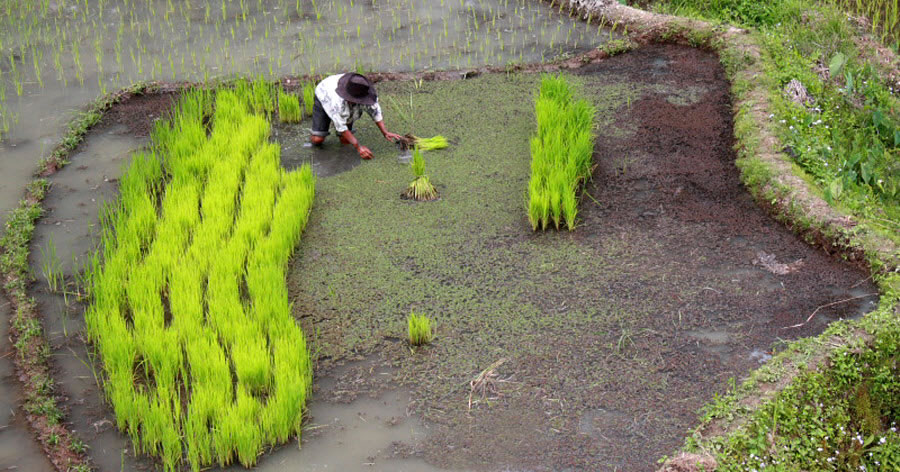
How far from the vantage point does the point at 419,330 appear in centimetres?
360

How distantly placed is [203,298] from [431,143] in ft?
6.03

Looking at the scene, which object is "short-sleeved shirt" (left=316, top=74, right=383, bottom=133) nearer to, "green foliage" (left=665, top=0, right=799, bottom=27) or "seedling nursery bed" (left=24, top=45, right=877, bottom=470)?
"seedling nursery bed" (left=24, top=45, right=877, bottom=470)

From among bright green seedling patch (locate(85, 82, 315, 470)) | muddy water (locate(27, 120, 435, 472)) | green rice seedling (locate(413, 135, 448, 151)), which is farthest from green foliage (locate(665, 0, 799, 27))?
muddy water (locate(27, 120, 435, 472))

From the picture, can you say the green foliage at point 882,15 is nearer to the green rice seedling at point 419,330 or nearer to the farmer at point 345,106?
the farmer at point 345,106

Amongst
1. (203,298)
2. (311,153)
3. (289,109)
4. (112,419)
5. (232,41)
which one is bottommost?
(112,419)

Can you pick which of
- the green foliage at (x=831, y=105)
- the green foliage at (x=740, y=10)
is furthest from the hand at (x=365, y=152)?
the green foliage at (x=740, y=10)

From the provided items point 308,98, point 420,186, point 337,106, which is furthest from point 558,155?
point 308,98

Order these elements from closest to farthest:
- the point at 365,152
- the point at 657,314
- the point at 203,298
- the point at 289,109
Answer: the point at 657,314 < the point at 203,298 < the point at 365,152 < the point at 289,109

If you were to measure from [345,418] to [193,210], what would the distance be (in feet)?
5.67

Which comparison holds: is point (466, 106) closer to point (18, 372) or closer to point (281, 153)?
point (281, 153)

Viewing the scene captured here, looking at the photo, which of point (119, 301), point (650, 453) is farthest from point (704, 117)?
point (119, 301)

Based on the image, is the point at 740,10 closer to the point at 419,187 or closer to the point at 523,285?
the point at 419,187

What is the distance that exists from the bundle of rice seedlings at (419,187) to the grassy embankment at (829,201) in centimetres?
168

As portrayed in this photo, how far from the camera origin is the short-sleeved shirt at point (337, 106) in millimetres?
5000
